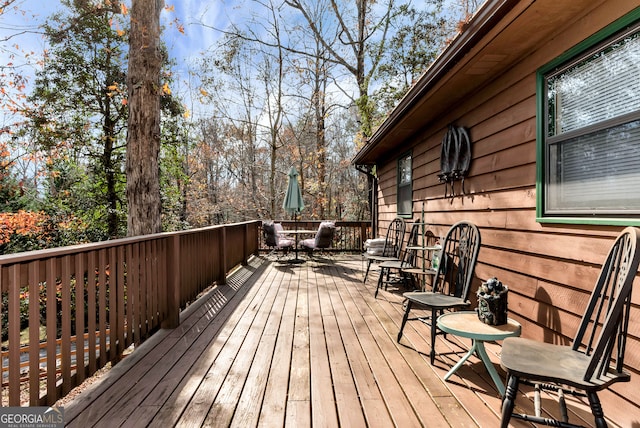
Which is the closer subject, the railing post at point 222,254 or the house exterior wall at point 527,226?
the house exterior wall at point 527,226

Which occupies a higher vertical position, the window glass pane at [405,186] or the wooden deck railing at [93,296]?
the window glass pane at [405,186]

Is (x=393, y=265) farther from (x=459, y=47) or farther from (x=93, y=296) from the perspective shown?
(x=93, y=296)

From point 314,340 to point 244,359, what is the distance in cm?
64

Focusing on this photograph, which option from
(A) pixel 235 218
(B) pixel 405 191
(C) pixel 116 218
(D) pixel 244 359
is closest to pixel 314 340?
(D) pixel 244 359

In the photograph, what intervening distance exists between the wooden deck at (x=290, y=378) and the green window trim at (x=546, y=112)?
44.4 inches

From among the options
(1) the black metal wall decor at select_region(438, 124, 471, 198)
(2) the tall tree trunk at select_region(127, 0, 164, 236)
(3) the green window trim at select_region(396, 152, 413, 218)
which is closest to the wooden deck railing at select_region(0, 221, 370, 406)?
(2) the tall tree trunk at select_region(127, 0, 164, 236)

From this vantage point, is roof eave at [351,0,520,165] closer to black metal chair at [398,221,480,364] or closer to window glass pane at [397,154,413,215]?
black metal chair at [398,221,480,364]

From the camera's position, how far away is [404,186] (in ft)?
19.0

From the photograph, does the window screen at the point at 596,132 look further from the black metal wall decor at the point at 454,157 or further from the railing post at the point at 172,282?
the railing post at the point at 172,282

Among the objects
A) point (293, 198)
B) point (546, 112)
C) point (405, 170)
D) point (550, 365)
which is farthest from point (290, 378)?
point (293, 198)

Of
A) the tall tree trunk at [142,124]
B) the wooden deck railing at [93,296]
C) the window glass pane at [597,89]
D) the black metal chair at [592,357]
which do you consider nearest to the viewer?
the black metal chair at [592,357]

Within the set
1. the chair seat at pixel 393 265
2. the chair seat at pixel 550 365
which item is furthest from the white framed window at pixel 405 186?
the chair seat at pixel 550 365

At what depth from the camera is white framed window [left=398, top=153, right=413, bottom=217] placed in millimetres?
5428

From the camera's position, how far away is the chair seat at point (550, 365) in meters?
1.31
